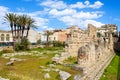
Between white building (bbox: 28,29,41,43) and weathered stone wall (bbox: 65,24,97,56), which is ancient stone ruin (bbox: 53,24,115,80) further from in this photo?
white building (bbox: 28,29,41,43)

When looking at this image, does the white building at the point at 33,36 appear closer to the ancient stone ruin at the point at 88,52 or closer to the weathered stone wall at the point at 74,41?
the ancient stone ruin at the point at 88,52

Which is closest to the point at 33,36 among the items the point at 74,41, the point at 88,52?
the point at 74,41

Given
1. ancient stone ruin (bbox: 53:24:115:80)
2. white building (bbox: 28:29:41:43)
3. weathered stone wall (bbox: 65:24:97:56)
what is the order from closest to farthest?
ancient stone ruin (bbox: 53:24:115:80) → weathered stone wall (bbox: 65:24:97:56) → white building (bbox: 28:29:41:43)

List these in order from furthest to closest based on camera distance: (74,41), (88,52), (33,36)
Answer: (33,36)
(74,41)
(88,52)

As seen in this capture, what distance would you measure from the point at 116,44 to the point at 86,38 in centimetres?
2180

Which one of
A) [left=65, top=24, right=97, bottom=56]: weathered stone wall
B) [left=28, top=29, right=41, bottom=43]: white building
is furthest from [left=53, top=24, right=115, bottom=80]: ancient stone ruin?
[left=28, top=29, right=41, bottom=43]: white building

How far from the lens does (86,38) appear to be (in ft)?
96.3

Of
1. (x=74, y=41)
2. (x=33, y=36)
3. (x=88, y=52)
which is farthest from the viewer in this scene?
(x=33, y=36)

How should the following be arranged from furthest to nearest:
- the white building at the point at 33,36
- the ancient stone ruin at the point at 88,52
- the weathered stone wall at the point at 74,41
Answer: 1. the white building at the point at 33,36
2. the weathered stone wall at the point at 74,41
3. the ancient stone ruin at the point at 88,52

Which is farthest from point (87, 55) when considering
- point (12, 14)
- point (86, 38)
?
point (12, 14)

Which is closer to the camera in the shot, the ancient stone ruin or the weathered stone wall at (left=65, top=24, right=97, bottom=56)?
the ancient stone ruin

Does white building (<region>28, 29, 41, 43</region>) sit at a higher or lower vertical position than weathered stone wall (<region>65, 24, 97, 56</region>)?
higher

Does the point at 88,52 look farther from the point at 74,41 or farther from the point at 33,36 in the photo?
the point at 33,36

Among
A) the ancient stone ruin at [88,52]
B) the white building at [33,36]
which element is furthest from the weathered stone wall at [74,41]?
the white building at [33,36]
